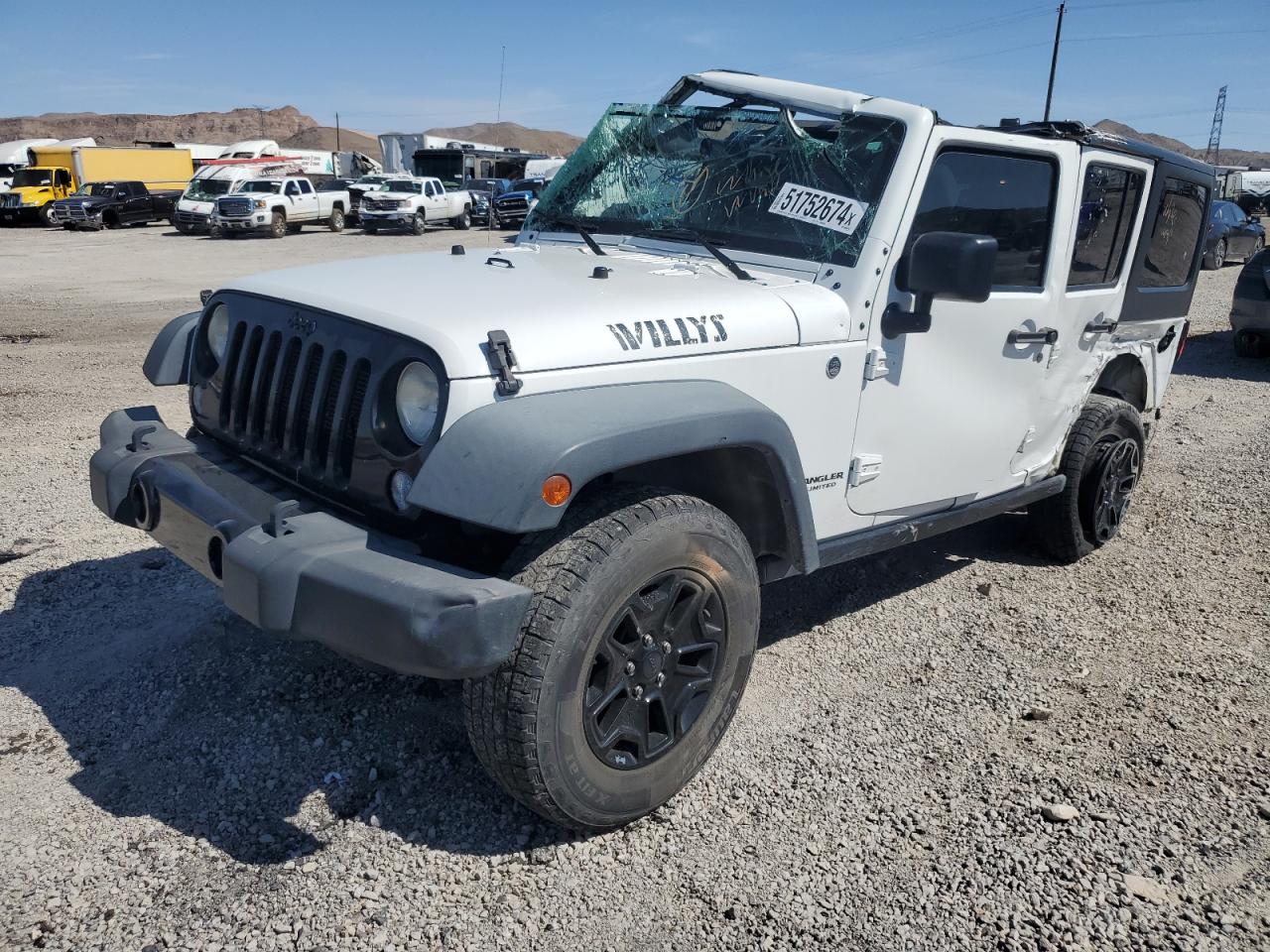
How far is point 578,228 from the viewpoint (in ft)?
13.0

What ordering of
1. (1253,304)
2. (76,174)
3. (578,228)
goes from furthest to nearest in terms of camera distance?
(76,174) < (1253,304) < (578,228)

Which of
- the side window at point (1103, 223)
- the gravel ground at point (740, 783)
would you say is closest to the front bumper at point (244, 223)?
the gravel ground at point (740, 783)

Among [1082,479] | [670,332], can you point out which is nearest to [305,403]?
[670,332]

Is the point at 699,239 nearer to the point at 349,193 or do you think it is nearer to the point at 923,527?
the point at 923,527

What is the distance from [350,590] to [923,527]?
2.27 metres

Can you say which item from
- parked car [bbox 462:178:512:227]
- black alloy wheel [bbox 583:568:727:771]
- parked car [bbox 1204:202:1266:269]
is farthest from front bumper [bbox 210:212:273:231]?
black alloy wheel [bbox 583:568:727:771]

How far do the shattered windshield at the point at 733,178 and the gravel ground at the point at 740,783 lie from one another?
161cm

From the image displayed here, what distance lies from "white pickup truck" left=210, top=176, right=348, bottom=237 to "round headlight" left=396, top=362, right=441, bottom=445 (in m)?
26.9

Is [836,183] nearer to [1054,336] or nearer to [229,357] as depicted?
[1054,336]

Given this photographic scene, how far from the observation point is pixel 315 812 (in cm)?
289

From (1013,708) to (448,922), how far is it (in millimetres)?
2131

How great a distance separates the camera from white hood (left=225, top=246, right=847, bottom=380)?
2617 mm

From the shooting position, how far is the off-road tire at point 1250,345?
1062 cm

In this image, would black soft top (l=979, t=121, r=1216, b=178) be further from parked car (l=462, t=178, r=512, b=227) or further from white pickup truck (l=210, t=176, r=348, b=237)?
parked car (l=462, t=178, r=512, b=227)
